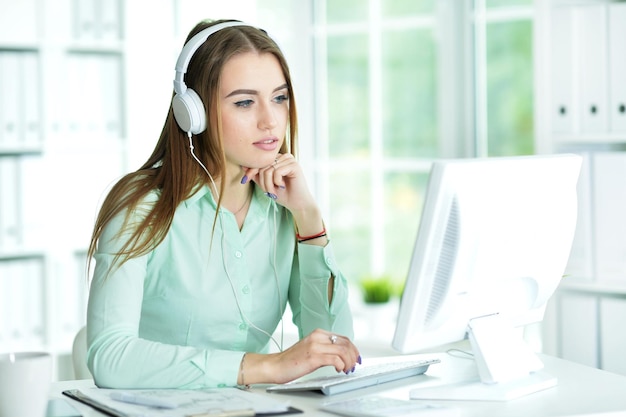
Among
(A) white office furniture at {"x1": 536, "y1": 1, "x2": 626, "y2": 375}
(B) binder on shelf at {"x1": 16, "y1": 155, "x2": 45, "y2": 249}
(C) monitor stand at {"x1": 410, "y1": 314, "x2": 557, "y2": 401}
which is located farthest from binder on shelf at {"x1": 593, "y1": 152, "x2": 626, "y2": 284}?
(B) binder on shelf at {"x1": 16, "y1": 155, "x2": 45, "y2": 249}

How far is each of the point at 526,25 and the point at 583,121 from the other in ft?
2.21

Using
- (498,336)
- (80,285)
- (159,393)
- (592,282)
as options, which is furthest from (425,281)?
(80,285)

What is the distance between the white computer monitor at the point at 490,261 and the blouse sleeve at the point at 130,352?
34cm

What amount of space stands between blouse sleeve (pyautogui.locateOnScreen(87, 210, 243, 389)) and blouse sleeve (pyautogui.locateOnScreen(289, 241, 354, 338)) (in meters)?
0.38

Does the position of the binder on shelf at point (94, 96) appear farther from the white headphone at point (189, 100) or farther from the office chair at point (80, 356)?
the white headphone at point (189, 100)

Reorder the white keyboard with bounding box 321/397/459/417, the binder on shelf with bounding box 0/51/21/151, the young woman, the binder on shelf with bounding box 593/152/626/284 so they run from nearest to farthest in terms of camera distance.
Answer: the white keyboard with bounding box 321/397/459/417, the young woman, the binder on shelf with bounding box 593/152/626/284, the binder on shelf with bounding box 0/51/21/151

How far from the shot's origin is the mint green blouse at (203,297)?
159 centimetres

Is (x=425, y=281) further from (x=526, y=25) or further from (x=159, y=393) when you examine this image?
(x=526, y=25)

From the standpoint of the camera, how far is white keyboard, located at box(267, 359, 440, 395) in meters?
1.55

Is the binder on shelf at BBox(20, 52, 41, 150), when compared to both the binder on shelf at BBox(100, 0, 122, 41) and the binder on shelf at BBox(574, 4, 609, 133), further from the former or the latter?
the binder on shelf at BBox(574, 4, 609, 133)

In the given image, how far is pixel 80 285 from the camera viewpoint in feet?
11.2

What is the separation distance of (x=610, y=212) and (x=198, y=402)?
1.77 metres

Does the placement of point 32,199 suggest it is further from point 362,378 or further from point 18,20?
point 362,378

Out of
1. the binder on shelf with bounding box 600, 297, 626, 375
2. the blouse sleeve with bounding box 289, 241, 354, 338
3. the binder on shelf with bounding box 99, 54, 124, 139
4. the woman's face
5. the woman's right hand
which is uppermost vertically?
the binder on shelf with bounding box 99, 54, 124, 139
